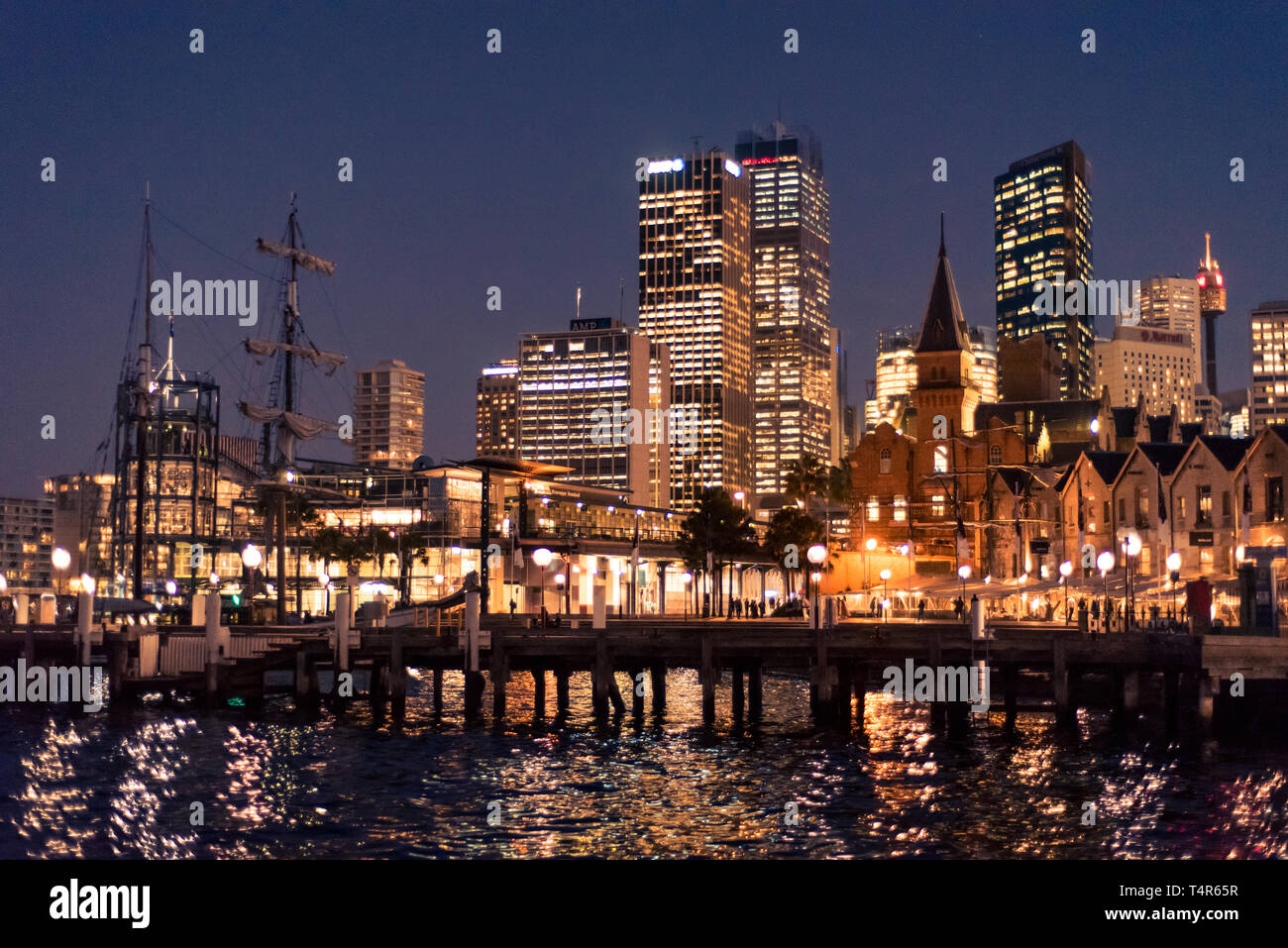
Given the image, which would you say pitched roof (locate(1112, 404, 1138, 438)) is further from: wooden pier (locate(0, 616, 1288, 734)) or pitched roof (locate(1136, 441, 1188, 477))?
wooden pier (locate(0, 616, 1288, 734))

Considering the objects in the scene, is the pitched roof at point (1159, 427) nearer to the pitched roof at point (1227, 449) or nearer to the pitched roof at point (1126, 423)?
the pitched roof at point (1126, 423)

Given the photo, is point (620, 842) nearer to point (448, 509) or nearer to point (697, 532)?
point (697, 532)

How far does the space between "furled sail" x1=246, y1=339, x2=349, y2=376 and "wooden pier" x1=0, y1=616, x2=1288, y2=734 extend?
3815 centimetres

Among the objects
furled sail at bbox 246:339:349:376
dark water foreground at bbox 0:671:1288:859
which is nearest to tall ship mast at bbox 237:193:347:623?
furled sail at bbox 246:339:349:376

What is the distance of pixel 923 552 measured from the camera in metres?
126

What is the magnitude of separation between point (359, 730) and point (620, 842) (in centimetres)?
2377

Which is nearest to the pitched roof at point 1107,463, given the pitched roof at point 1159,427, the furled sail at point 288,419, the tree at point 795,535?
the tree at point 795,535

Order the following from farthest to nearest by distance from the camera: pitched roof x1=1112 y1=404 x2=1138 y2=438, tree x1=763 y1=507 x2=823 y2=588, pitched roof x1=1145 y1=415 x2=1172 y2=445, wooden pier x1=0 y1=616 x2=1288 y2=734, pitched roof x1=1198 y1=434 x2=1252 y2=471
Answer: pitched roof x1=1112 y1=404 x2=1138 y2=438
pitched roof x1=1145 y1=415 x2=1172 y2=445
tree x1=763 y1=507 x2=823 y2=588
pitched roof x1=1198 y1=434 x2=1252 y2=471
wooden pier x1=0 y1=616 x2=1288 y2=734

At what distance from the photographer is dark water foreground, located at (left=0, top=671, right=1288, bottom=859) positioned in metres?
30.0

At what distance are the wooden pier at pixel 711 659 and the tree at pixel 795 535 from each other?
40.1 m

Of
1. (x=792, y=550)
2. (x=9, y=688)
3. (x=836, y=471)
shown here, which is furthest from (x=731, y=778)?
(x=836, y=471)

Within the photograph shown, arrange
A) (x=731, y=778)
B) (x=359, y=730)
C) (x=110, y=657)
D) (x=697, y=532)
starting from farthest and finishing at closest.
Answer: (x=697, y=532) < (x=110, y=657) < (x=359, y=730) < (x=731, y=778)

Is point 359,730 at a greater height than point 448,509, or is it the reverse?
point 448,509

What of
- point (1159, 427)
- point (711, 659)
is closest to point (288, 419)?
point (711, 659)
